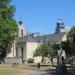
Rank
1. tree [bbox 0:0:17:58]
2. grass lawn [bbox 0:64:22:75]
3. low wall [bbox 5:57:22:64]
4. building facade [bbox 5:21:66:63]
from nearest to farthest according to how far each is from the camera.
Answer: grass lawn [bbox 0:64:22:75], tree [bbox 0:0:17:58], low wall [bbox 5:57:22:64], building facade [bbox 5:21:66:63]

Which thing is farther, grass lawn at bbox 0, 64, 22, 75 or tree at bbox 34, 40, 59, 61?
tree at bbox 34, 40, 59, 61

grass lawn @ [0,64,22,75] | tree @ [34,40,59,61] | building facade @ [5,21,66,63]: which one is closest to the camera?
grass lawn @ [0,64,22,75]

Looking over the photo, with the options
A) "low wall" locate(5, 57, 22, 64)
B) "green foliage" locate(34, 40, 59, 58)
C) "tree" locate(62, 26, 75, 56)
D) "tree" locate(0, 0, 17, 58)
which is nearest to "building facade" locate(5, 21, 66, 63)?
"low wall" locate(5, 57, 22, 64)

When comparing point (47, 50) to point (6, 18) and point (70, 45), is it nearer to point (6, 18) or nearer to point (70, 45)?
point (70, 45)

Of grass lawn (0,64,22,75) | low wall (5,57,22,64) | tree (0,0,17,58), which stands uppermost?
tree (0,0,17,58)

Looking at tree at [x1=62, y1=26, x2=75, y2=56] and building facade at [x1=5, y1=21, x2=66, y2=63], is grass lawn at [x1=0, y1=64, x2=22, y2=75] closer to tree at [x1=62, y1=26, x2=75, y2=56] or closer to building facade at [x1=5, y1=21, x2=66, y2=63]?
tree at [x1=62, y1=26, x2=75, y2=56]

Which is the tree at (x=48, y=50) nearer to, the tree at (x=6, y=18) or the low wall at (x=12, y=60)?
the tree at (x=6, y=18)

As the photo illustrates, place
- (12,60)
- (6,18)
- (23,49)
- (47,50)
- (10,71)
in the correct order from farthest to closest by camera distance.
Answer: (23,49) → (12,60) → (47,50) → (6,18) → (10,71)

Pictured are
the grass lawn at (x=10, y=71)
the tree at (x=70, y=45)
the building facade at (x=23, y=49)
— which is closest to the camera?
the grass lawn at (x=10, y=71)

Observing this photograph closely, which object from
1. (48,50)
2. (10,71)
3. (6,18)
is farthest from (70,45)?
(10,71)

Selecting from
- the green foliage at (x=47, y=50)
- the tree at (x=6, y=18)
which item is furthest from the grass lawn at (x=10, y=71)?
the green foliage at (x=47, y=50)

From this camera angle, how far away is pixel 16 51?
100500mm

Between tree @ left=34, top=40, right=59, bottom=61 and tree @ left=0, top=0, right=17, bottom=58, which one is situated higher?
tree @ left=0, top=0, right=17, bottom=58

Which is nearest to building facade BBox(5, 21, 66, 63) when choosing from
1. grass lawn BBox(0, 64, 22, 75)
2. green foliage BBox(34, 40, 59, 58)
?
green foliage BBox(34, 40, 59, 58)
